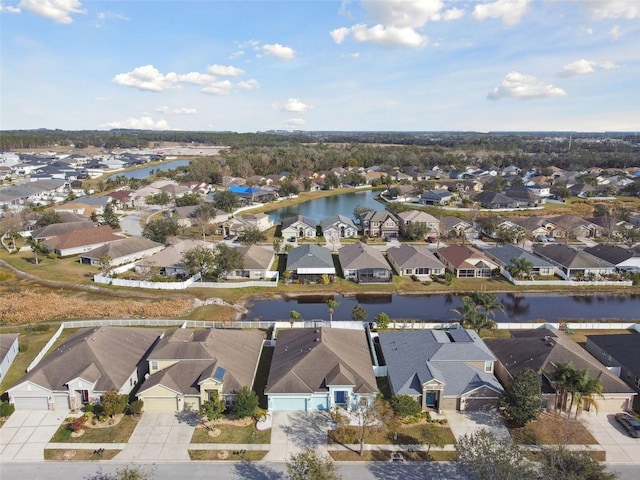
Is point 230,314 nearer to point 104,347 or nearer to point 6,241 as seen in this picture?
point 104,347

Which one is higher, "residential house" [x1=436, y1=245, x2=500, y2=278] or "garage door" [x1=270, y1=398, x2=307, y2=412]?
"residential house" [x1=436, y1=245, x2=500, y2=278]

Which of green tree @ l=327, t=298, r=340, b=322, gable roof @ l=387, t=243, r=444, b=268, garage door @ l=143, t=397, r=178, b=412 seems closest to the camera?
garage door @ l=143, t=397, r=178, b=412

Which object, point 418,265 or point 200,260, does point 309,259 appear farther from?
point 418,265

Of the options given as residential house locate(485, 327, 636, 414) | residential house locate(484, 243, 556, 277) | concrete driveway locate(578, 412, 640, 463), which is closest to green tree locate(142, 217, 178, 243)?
residential house locate(484, 243, 556, 277)

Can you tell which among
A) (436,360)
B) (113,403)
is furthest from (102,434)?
(436,360)

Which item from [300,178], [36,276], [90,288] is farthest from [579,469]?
[300,178]

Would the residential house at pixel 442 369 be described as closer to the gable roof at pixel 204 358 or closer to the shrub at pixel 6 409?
the gable roof at pixel 204 358

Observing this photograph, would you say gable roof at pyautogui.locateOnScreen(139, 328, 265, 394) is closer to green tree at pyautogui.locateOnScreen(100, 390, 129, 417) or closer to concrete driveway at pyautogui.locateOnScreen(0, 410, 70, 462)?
green tree at pyautogui.locateOnScreen(100, 390, 129, 417)
